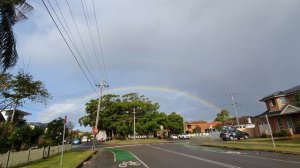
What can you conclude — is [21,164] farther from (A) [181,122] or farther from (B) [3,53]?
(A) [181,122]

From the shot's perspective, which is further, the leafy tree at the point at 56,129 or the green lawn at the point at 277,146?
the leafy tree at the point at 56,129

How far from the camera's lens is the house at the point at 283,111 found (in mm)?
43188

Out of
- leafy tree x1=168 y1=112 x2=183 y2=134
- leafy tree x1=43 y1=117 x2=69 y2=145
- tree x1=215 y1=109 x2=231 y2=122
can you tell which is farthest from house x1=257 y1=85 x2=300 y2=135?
tree x1=215 y1=109 x2=231 y2=122

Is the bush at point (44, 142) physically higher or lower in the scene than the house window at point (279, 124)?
lower

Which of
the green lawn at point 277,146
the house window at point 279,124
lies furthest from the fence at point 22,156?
the house window at point 279,124

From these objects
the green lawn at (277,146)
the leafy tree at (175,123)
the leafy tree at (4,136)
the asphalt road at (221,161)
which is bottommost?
the asphalt road at (221,161)

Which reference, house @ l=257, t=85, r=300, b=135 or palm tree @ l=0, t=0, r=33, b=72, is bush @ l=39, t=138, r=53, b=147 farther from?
house @ l=257, t=85, r=300, b=135

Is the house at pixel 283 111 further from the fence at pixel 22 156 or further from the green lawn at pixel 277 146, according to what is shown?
the fence at pixel 22 156

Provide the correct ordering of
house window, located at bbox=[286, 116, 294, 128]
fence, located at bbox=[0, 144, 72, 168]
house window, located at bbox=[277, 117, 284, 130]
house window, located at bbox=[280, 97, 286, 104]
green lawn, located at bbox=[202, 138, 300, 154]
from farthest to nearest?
1. house window, located at bbox=[280, 97, 286, 104]
2. house window, located at bbox=[277, 117, 284, 130]
3. house window, located at bbox=[286, 116, 294, 128]
4. green lawn, located at bbox=[202, 138, 300, 154]
5. fence, located at bbox=[0, 144, 72, 168]

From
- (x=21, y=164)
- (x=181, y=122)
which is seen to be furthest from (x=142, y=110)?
(x=21, y=164)

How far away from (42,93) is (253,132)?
43941mm

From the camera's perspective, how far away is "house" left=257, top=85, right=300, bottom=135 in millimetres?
43188

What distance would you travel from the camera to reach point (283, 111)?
43.7 m

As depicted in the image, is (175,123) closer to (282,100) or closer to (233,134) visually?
(233,134)
